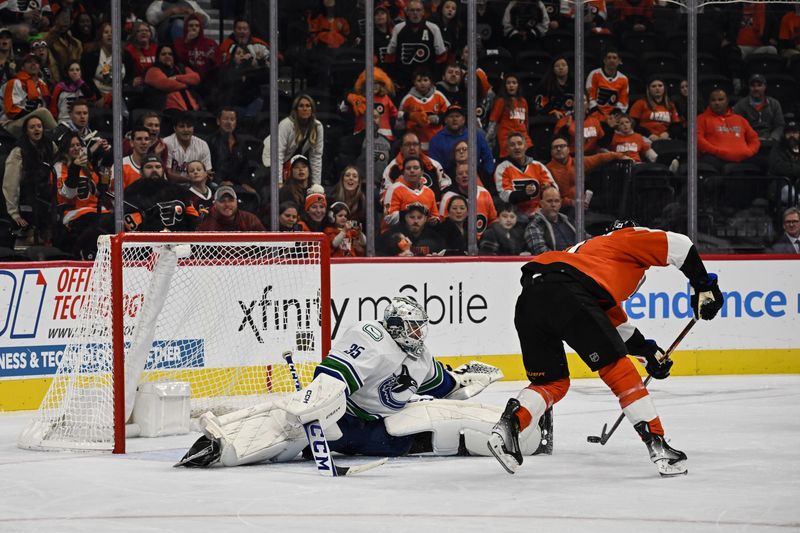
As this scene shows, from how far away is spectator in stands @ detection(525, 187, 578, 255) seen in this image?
9.99 metres

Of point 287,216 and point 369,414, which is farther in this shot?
point 287,216

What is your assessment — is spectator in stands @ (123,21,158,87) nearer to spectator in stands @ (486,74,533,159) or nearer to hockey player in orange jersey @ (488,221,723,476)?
spectator in stands @ (486,74,533,159)

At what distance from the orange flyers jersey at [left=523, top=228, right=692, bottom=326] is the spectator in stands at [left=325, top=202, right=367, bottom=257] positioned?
4117mm

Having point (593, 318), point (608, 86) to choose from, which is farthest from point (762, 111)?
point (593, 318)

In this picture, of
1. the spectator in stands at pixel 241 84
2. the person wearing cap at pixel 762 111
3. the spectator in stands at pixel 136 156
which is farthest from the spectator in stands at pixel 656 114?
the spectator in stands at pixel 136 156

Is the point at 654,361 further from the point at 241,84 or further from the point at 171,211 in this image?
the point at 241,84

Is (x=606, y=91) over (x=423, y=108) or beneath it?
over

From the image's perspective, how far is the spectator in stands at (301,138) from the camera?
9336mm

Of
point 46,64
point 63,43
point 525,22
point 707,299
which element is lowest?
point 707,299

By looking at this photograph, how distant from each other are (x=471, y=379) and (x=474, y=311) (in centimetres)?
313

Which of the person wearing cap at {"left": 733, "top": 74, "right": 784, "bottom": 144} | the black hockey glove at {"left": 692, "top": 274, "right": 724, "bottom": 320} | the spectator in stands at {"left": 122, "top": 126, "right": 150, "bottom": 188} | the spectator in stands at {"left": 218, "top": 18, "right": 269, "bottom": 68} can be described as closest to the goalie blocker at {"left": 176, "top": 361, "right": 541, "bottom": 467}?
the black hockey glove at {"left": 692, "top": 274, "right": 724, "bottom": 320}

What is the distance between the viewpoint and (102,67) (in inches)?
347

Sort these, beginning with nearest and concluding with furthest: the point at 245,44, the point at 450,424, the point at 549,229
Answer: the point at 450,424
the point at 245,44
the point at 549,229

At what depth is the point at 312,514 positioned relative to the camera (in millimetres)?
4379
